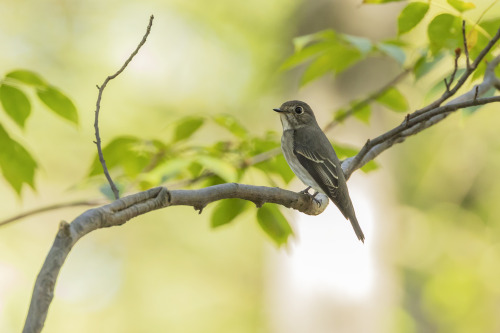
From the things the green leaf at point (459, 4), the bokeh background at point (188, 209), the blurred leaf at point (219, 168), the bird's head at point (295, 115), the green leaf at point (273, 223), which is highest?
the bokeh background at point (188, 209)

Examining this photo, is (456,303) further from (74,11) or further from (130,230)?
(74,11)

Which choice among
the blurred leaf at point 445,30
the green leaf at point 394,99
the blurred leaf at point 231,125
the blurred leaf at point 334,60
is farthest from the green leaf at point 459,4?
the blurred leaf at point 231,125

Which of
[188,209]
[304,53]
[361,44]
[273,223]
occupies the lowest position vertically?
[273,223]

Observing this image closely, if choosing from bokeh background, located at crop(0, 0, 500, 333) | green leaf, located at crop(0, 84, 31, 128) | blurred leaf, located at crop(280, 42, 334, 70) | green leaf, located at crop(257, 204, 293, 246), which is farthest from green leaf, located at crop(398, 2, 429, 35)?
bokeh background, located at crop(0, 0, 500, 333)

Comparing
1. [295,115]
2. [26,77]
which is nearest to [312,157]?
[295,115]

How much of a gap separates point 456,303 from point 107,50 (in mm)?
8377

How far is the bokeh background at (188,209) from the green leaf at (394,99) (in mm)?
5424

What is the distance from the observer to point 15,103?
8.00 feet

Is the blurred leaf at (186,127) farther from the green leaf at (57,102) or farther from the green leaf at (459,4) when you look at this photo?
the green leaf at (459,4)

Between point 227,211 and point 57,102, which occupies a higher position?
point 57,102

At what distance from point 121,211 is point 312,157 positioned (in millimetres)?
2424

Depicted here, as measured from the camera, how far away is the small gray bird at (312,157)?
138 inches

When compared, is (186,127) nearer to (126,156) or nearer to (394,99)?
(126,156)

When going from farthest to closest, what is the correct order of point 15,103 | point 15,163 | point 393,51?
1. point 393,51
2. point 15,103
3. point 15,163
